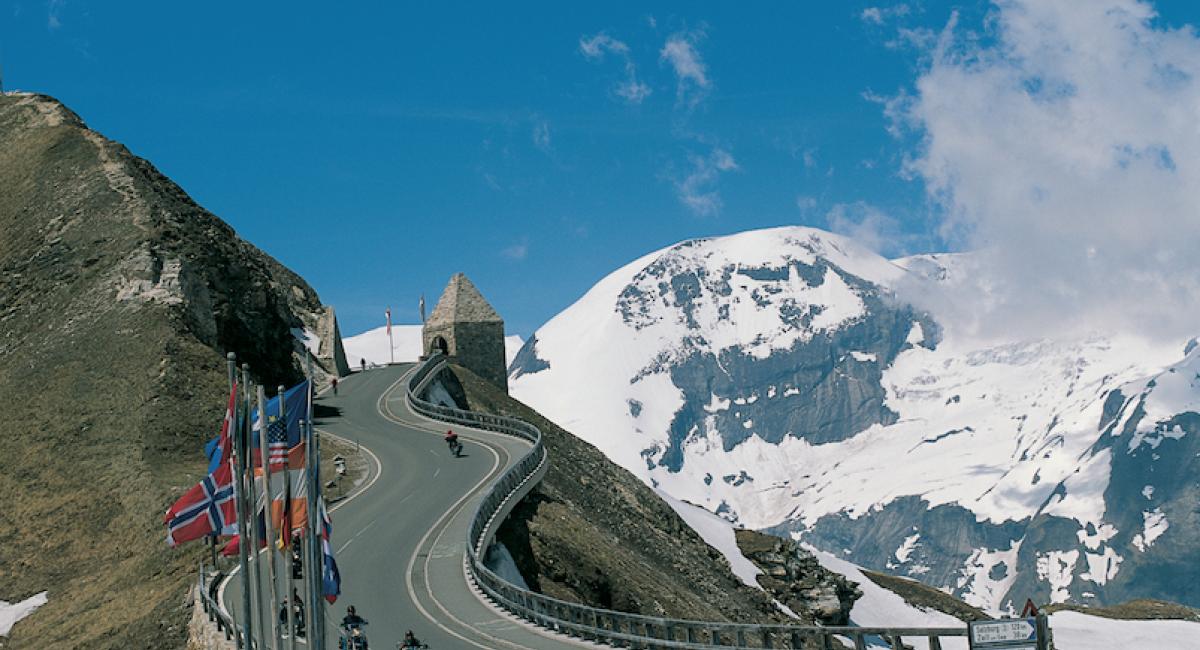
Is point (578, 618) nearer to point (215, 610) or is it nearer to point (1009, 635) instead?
point (215, 610)

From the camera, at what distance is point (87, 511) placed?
49.4m

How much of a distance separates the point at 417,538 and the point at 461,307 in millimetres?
55203

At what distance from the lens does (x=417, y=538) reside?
46.0 meters

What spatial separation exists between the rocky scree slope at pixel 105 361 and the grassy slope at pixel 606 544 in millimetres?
13140

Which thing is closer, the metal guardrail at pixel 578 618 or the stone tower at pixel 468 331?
the metal guardrail at pixel 578 618

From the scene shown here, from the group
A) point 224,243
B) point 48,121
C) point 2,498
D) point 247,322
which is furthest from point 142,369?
point 48,121

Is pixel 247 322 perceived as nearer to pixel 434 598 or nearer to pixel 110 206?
pixel 110 206

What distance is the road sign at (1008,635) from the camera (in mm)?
21062

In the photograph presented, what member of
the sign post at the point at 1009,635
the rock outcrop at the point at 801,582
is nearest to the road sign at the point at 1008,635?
the sign post at the point at 1009,635

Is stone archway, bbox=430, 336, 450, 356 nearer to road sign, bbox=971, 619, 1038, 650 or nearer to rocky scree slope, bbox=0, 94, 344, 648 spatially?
rocky scree slope, bbox=0, 94, 344, 648

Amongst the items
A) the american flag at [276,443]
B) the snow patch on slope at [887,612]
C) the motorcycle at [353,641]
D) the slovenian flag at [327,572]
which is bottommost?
the snow patch on slope at [887,612]

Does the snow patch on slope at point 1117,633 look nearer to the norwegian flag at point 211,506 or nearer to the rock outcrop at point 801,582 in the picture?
the rock outcrop at point 801,582

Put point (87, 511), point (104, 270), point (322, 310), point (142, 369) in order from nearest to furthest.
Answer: point (87, 511), point (142, 369), point (104, 270), point (322, 310)

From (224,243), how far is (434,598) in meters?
50.4
